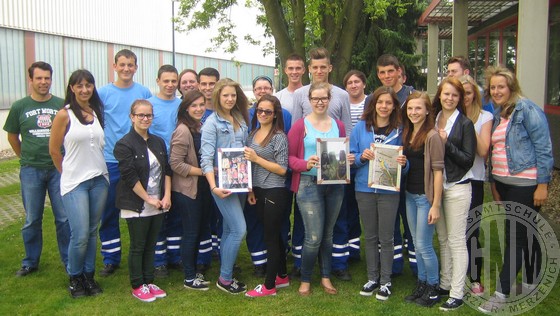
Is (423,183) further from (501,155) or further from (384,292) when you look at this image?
(384,292)

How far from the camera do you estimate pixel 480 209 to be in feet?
15.3

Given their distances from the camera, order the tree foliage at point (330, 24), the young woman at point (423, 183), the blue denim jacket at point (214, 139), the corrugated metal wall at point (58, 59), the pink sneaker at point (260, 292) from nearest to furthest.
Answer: the young woman at point (423, 183), the blue denim jacket at point (214, 139), the pink sneaker at point (260, 292), the tree foliage at point (330, 24), the corrugated metal wall at point (58, 59)

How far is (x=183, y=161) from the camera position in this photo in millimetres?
4629

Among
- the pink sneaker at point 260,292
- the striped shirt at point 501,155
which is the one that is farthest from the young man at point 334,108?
the striped shirt at point 501,155

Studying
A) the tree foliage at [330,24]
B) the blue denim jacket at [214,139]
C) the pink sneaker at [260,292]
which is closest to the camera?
the blue denim jacket at [214,139]

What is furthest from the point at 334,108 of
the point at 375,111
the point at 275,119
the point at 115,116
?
the point at 115,116

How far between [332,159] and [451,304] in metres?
1.61

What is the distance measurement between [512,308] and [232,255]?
97.7 inches

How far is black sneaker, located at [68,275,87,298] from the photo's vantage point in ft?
15.6

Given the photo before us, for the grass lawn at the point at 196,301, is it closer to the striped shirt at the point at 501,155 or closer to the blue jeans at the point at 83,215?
the blue jeans at the point at 83,215

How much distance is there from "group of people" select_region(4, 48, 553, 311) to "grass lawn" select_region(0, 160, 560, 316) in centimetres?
12

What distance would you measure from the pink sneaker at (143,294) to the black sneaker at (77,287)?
49 cm

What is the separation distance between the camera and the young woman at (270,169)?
4.46 meters

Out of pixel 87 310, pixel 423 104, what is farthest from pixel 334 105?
pixel 87 310
